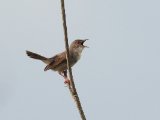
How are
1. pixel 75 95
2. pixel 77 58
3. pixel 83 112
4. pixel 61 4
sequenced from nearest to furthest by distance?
pixel 61 4 < pixel 83 112 < pixel 75 95 < pixel 77 58

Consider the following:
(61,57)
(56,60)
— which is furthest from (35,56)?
(61,57)

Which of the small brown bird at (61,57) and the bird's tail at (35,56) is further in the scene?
the bird's tail at (35,56)

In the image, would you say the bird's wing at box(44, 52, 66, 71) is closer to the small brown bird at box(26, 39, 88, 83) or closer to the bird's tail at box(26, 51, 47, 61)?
the small brown bird at box(26, 39, 88, 83)

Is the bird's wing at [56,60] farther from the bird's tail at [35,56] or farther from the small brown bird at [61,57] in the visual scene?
the bird's tail at [35,56]

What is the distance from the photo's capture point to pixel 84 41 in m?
Result: 11.8

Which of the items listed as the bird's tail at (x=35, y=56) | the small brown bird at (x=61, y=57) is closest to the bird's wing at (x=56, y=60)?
the small brown bird at (x=61, y=57)

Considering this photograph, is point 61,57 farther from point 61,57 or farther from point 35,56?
point 35,56

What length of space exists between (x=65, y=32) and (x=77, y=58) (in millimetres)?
7034

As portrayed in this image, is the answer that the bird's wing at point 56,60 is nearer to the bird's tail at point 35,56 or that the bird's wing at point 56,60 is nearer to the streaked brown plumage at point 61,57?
the streaked brown plumage at point 61,57

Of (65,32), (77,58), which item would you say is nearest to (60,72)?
(77,58)

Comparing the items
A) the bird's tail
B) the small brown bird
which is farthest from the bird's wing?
the bird's tail

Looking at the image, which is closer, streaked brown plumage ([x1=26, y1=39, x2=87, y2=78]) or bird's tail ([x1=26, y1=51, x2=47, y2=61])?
streaked brown plumage ([x1=26, y1=39, x2=87, y2=78])

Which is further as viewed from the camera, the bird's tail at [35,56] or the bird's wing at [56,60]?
the bird's tail at [35,56]

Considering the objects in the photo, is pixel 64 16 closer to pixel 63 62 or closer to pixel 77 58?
pixel 63 62
